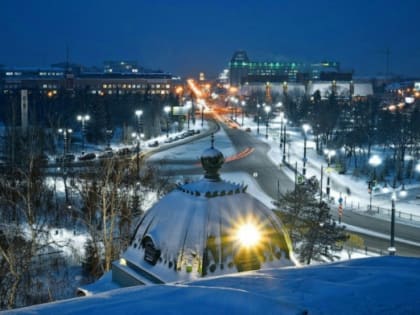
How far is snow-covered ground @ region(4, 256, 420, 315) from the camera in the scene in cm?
528

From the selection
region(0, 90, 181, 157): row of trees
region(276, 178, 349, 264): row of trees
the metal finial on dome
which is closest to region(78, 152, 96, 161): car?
region(0, 90, 181, 157): row of trees

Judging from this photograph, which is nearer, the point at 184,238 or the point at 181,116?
the point at 184,238

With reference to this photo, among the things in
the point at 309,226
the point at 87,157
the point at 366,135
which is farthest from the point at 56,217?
the point at 366,135

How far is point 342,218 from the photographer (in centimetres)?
3656

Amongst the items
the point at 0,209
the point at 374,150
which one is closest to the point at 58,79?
the point at 374,150

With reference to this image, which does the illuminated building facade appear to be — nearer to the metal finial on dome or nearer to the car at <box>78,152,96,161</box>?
the car at <box>78,152,96,161</box>

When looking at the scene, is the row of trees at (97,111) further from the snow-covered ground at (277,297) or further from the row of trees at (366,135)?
the snow-covered ground at (277,297)

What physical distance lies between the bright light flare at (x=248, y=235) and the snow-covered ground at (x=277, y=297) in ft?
20.0

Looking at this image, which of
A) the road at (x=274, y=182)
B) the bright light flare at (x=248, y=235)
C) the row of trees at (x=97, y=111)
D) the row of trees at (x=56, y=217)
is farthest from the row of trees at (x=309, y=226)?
the row of trees at (x=97, y=111)

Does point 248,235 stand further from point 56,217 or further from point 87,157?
point 87,157

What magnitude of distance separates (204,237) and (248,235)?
126 cm

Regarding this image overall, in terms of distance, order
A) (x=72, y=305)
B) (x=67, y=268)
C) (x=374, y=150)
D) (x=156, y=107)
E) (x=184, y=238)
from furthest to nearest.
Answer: (x=156, y=107), (x=374, y=150), (x=67, y=268), (x=184, y=238), (x=72, y=305)

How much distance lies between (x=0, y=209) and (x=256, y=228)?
24238mm

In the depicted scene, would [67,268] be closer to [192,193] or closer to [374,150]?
[192,193]
